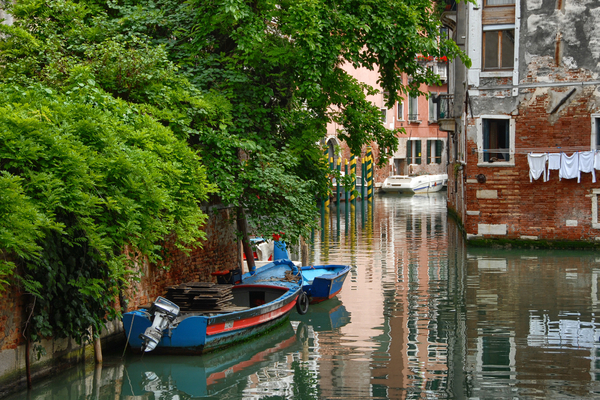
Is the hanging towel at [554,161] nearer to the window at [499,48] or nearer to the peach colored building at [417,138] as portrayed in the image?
the window at [499,48]

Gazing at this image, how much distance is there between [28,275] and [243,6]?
662 centimetres

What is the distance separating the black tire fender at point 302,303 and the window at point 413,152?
4459 centimetres

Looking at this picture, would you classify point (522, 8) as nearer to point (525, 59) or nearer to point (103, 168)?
point (525, 59)

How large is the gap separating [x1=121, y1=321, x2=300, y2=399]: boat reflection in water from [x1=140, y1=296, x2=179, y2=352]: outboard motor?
1.10 ft

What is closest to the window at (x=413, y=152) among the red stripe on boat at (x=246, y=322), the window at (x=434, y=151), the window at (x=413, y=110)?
the window at (x=434, y=151)

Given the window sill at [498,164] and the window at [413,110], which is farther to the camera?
the window at [413,110]

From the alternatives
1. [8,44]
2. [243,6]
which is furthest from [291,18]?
[8,44]

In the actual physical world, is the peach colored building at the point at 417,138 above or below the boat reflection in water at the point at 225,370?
above

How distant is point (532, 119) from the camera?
20547 mm

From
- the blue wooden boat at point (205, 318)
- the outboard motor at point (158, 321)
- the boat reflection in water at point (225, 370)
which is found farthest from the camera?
the blue wooden boat at point (205, 318)

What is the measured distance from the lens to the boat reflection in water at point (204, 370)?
347 inches

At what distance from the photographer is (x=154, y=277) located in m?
11.6

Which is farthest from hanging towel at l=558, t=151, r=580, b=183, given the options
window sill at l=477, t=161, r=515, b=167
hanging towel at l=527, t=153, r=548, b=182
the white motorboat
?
the white motorboat

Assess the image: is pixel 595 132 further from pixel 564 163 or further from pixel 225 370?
pixel 225 370
